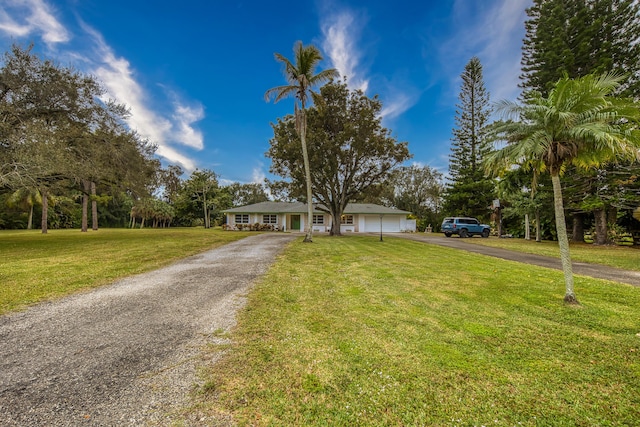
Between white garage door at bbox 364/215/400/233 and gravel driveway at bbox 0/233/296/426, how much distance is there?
26.9m

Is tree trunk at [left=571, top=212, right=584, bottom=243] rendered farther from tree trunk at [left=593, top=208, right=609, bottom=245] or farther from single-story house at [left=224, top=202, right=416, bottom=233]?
single-story house at [left=224, top=202, right=416, bottom=233]

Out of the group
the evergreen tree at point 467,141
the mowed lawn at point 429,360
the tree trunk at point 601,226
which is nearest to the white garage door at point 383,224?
the evergreen tree at point 467,141

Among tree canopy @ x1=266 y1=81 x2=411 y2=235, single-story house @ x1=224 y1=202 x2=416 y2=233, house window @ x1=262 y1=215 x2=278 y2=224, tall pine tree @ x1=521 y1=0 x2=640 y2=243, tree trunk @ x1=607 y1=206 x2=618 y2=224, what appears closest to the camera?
tall pine tree @ x1=521 y1=0 x2=640 y2=243

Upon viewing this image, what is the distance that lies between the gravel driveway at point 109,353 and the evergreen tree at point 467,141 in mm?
30151

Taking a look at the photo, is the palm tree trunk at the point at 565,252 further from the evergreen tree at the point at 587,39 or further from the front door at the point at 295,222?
the front door at the point at 295,222

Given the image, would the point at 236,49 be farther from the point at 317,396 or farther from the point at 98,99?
the point at 317,396

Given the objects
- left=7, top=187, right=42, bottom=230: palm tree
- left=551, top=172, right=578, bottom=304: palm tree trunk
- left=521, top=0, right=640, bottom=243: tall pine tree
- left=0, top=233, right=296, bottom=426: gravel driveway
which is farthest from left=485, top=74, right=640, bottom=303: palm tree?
left=7, top=187, right=42, bottom=230: palm tree

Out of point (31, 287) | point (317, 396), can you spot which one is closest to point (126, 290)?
point (31, 287)

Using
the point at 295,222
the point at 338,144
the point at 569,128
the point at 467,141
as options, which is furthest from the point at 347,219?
the point at 569,128

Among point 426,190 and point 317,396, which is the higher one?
point 426,190

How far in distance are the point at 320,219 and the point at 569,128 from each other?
26992 mm

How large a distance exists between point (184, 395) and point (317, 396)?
3.61ft

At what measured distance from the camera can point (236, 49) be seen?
50.9ft

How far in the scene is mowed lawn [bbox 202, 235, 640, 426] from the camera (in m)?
1.98
